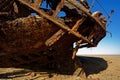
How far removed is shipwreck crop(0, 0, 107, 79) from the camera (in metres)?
7.86

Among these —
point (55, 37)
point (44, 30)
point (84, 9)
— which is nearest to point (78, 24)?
point (84, 9)

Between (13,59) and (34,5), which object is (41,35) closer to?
(34,5)

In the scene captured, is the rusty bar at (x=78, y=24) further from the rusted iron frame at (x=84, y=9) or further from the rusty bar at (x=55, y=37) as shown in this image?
the rusty bar at (x=55, y=37)

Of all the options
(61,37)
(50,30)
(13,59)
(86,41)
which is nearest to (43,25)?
(50,30)

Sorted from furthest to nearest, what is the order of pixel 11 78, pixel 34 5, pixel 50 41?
1. pixel 11 78
2. pixel 50 41
3. pixel 34 5

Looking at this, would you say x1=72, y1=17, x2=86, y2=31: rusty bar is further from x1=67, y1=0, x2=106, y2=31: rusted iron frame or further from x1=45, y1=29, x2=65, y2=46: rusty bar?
x1=45, y1=29, x2=65, y2=46: rusty bar

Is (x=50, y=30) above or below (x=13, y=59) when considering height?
above

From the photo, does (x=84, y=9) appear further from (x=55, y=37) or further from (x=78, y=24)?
(x=55, y=37)

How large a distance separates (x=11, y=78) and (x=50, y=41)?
6.76 feet

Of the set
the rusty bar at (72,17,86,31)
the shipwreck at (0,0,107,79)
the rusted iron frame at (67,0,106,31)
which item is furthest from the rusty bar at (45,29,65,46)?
the rusted iron frame at (67,0,106,31)

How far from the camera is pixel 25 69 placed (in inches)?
409

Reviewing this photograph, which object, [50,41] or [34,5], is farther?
[50,41]

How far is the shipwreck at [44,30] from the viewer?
7863mm

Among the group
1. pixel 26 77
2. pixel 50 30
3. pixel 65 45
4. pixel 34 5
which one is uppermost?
pixel 34 5
